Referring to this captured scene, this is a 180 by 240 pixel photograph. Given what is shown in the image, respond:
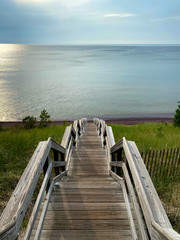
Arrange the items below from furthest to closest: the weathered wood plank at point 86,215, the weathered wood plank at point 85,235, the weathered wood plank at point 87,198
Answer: the weathered wood plank at point 87,198, the weathered wood plank at point 86,215, the weathered wood plank at point 85,235

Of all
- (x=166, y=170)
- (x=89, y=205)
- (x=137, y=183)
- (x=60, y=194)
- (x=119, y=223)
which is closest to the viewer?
(x=137, y=183)

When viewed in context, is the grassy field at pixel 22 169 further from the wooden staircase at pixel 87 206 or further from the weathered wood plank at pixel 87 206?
the weathered wood plank at pixel 87 206

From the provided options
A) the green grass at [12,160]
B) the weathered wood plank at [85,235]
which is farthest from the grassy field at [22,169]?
the weathered wood plank at [85,235]

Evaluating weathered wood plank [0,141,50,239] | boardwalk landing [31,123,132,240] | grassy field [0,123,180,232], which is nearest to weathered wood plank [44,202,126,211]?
boardwalk landing [31,123,132,240]

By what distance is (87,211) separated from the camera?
10.3ft

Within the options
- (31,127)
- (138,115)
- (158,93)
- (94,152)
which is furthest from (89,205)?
(158,93)

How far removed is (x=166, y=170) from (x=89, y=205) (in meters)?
4.17

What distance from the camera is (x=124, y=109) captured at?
26.7 metres

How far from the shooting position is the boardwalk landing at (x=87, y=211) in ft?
8.89

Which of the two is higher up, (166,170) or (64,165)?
(64,165)

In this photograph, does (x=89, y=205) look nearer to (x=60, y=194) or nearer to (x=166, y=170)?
(x=60, y=194)

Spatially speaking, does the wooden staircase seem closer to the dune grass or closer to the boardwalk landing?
the boardwalk landing

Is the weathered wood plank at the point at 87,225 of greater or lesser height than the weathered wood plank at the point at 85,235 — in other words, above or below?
above

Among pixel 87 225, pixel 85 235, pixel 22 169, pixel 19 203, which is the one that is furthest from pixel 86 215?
pixel 22 169
